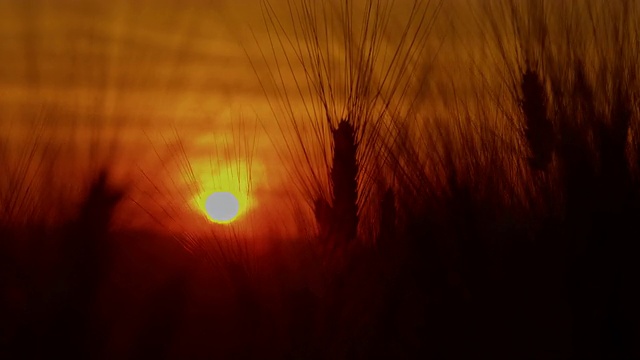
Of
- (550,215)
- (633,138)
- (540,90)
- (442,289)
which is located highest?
(540,90)

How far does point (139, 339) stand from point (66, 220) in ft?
1.24

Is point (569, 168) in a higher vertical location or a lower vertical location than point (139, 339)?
higher

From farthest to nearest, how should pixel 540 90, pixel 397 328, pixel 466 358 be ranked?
pixel 540 90 < pixel 397 328 < pixel 466 358

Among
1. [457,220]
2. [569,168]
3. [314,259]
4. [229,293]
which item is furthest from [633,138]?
[229,293]

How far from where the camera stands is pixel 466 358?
7.03 feet

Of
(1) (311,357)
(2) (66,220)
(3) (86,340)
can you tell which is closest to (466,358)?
(1) (311,357)

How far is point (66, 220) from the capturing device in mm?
2367

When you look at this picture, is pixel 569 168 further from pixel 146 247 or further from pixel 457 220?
pixel 146 247

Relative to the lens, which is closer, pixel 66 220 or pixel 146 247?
pixel 66 220

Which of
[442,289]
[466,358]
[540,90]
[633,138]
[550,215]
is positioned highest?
[540,90]

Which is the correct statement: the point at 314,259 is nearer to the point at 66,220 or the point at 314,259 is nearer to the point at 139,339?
the point at 139,339

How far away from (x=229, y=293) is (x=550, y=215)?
0.94 m

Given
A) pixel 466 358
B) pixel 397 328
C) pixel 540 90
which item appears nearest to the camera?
pixel 466 358

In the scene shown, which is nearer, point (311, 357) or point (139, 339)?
point (311, 357)
